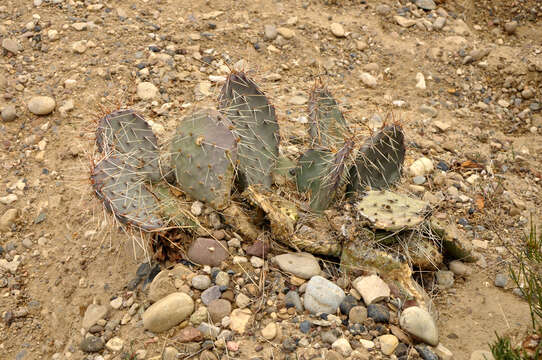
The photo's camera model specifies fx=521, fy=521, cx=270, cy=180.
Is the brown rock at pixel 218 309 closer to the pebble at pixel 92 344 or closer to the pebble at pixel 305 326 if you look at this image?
the pebble at pixel 305 326

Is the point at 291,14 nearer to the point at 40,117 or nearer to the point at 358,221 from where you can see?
the point at 40,117

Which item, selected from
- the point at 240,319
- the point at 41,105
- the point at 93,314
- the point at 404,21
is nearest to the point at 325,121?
the point at 240,319

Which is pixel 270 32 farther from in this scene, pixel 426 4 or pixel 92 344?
pixel 92 344

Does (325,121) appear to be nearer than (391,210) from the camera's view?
No

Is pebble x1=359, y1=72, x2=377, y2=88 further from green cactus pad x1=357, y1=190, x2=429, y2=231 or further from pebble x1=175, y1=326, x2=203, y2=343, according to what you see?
pebble x1=175, y1=326, x2=203, y2=343

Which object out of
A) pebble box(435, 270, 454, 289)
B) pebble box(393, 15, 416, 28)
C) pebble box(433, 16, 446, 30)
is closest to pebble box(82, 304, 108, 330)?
pebble box(435, 270, 454, 289)

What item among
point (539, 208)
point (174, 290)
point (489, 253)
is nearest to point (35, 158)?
Result: point (174, 290)
